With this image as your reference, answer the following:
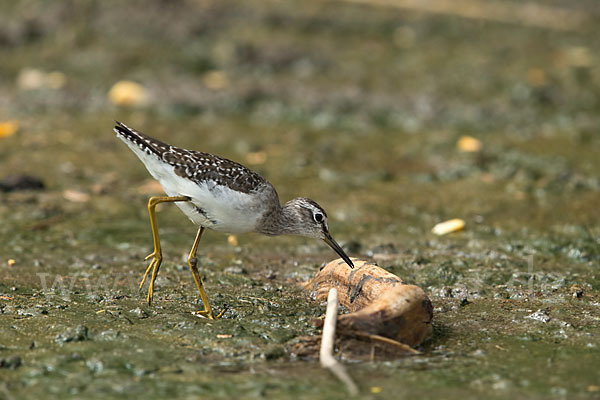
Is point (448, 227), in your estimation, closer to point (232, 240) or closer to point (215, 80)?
point (232, 240)

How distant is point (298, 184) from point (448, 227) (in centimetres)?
201

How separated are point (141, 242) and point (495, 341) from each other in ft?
11.6

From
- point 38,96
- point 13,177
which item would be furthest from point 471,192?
point 38,96

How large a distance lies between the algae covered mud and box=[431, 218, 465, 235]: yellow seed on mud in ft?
0.24

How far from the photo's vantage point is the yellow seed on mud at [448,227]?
7.63 metres

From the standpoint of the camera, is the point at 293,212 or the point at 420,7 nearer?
the point at 293,212

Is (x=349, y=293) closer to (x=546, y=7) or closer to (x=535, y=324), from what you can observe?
(x=535, y=324)

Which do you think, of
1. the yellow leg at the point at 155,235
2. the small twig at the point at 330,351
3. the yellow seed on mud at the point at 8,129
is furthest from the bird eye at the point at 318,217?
the yellow seed on mud at the point at 8,129

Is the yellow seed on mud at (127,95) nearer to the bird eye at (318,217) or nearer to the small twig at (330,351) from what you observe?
the bird eye at (318,217)

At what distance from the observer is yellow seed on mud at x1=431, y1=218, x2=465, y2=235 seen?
7.63m

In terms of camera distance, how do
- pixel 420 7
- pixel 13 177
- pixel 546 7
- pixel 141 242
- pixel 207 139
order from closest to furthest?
pixel 141 242, pixel 13 177, pixel 207 139, pixel 420 7, pixel 546 7

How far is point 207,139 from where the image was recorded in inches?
411

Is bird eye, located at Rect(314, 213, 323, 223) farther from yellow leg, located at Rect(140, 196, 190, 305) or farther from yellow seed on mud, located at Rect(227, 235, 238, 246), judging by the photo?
yellow seed on mud, located at Rect(227, 235, 238, 246)

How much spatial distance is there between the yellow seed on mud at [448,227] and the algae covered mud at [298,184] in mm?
72
